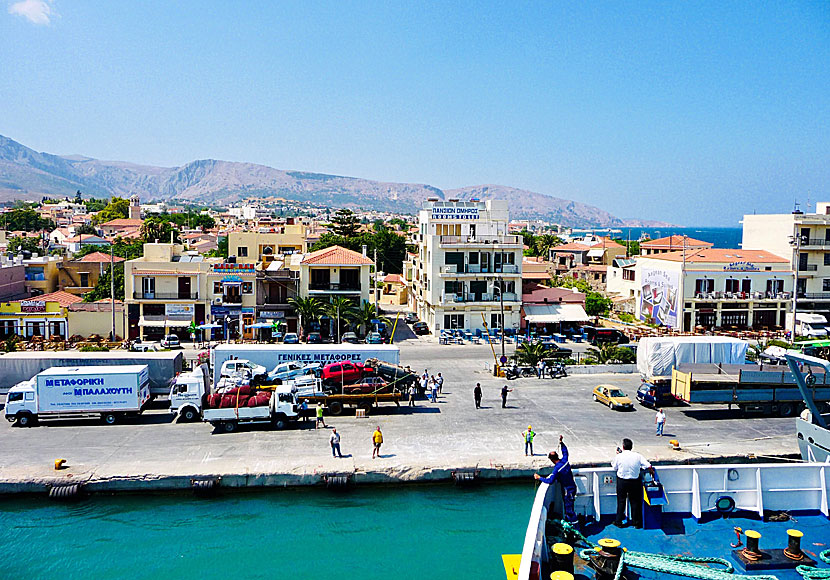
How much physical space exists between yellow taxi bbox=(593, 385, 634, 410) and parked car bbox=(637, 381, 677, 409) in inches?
31.8

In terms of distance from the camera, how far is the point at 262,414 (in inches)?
1054

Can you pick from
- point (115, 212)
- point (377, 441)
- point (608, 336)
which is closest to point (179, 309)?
point (377, 441)

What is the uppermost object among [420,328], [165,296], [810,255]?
[810,255]

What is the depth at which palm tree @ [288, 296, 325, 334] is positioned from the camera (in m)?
47.4

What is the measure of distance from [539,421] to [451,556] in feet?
35.7

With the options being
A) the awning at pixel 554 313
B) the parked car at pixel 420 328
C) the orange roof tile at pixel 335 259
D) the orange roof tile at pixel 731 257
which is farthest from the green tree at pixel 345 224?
the orange roof tile at pixel 731 257

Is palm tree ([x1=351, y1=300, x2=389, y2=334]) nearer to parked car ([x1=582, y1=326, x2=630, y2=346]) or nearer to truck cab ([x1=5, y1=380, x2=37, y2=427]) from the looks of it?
parked car ([x1=582, y1=326, x2=630, y2=346])

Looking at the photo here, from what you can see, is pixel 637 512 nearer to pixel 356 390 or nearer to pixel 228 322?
pixel 356 390

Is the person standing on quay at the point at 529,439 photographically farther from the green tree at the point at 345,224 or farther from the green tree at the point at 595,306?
the green tree at the point at 345,224

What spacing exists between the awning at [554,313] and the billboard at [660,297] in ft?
23.1

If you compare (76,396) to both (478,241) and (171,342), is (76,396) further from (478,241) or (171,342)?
(478,241)

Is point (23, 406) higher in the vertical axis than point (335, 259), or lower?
lower

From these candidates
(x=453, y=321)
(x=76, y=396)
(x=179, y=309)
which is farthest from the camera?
(x=453, y=321)

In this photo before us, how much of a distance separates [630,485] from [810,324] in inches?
1935
